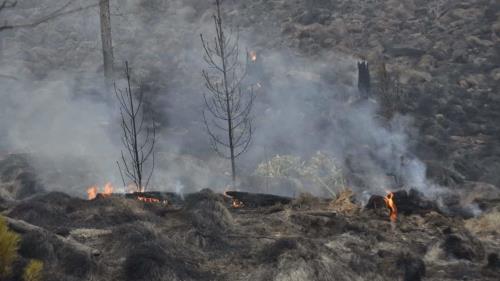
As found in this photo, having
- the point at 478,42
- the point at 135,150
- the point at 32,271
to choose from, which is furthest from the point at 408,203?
the point at 478,42

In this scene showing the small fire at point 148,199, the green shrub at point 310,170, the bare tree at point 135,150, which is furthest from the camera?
the green shrub at point 310,170

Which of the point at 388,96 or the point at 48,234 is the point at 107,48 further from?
the point at 48,234

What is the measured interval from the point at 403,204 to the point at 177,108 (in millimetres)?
9641

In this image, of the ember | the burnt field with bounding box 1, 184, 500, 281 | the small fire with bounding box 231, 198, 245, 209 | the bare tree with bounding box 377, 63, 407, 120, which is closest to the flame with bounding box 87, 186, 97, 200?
the ember

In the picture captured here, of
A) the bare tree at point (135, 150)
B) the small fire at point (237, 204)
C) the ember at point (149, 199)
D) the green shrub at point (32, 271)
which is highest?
the bare tree at point (135, 150)

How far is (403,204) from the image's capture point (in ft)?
30.1

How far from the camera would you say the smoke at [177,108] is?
13.7 meters

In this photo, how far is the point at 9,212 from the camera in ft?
27.6

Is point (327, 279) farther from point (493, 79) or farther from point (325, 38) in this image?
point (325, 38)

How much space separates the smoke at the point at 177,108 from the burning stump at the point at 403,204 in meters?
1.84

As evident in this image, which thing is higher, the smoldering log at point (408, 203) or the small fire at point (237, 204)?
the small fire at point (237, 204)

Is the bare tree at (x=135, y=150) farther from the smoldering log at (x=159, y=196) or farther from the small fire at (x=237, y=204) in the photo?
the small fire at (x=237, y=204)

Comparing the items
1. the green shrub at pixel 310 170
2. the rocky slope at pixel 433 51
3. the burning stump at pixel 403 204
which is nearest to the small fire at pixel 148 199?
the green shrub at pixel 310 170

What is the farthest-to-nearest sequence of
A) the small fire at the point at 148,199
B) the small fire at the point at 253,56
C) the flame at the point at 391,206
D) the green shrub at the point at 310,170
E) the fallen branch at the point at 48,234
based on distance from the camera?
the small fire at the point at 253,56, the green shrub at the point at 310,170, the small fire at the point at 148,199, the flame at the point at 391,206, the fallen branch at the point at 48,234
